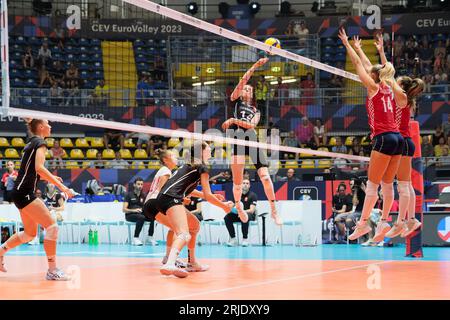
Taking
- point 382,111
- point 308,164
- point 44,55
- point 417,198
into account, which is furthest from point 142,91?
point 382,111

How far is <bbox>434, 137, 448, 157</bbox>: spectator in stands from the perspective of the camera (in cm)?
2105

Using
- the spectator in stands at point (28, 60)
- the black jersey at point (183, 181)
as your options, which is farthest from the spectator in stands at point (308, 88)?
the black jersey at point (183, 181)

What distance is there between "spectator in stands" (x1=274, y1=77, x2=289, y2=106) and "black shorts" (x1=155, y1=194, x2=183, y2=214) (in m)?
15.9

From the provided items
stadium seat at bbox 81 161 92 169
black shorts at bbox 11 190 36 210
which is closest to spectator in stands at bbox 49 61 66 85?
stadium seat at bbox 81 161 92 169

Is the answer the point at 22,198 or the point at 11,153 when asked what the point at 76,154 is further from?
the point at 22,198

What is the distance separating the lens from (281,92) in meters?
24.0

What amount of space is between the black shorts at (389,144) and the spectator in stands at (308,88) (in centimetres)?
1602

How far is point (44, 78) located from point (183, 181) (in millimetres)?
18829

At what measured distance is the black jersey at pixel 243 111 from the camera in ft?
30.5

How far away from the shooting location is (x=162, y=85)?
85.9 ft

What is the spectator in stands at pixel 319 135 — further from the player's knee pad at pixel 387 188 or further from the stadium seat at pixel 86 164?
the player's knee pad at pixel 387 188

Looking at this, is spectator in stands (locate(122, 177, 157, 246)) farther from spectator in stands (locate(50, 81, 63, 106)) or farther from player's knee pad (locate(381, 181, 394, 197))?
player's knee pad (locate(381, 181, 394, 197))

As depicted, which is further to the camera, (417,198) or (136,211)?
(136,211)
